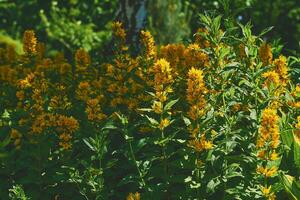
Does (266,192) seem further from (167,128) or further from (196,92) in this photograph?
(167,128)

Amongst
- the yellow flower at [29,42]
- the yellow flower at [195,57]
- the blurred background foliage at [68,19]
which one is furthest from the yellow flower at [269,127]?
the blurred background foliage at [68,19]

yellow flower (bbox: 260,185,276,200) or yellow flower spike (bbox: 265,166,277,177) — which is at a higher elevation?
yellow flower spike (bbox: 265,166,277,177)

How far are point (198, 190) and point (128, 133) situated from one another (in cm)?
50

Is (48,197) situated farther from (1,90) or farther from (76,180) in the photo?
(1,90)

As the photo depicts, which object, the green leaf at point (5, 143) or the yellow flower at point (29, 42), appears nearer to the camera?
the green leaf at point (5, 143)

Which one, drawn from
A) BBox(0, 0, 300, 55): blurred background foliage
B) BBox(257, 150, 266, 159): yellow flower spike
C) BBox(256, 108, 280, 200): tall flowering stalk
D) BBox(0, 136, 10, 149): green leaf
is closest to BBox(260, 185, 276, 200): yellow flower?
BBox(256, 108, 280, 200): tall flowering stalk

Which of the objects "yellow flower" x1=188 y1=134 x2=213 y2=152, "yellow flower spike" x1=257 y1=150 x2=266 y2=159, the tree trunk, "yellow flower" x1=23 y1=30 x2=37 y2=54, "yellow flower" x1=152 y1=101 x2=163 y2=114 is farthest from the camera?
the tree trunk

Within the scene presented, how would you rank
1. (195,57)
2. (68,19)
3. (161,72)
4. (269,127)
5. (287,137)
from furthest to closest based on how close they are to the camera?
(68,19) < (195,57) < (287,137) < (161,72) < (269,127)

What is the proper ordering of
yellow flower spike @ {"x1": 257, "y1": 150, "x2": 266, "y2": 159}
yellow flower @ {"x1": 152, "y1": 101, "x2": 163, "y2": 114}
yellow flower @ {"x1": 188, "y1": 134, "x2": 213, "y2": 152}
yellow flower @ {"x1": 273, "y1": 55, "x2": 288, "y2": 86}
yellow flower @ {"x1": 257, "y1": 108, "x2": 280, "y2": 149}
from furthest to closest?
yellow flower @ {"x1": 273, "y1": 55, "x2": 288, "y2": 86} < yellow flower @ {"x1": 152, "y1": 101, "x2": 163, "y2": 114} < yellow flower @ {"x1": 188, "y1": 134, "x2": 213, "y2": 152} < yellow flower spike @ {"x1": 257, "y1": 150, "x2": 266, "y2": 159} < yellow flower @ {"x1": 257, "y1": 108, "x2": 280, "y2": 149}

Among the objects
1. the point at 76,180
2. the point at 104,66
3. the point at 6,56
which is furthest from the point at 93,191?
the point at 6,56

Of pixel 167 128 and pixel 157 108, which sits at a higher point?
pixel 157 108

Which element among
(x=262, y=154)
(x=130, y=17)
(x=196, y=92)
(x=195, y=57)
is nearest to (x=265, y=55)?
(x=195, y=57)

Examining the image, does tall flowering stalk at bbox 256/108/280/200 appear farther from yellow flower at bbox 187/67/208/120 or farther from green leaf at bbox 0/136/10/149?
green leaf at bbox 0/136/10/149

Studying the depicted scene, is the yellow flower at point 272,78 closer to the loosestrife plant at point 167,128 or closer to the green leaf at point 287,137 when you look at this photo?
the loosestrife plant at point 167,128
